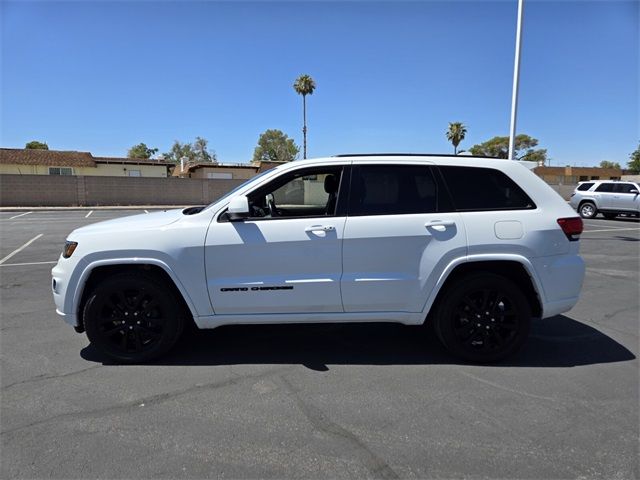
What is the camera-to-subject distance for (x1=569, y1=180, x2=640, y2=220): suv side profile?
19375 mm

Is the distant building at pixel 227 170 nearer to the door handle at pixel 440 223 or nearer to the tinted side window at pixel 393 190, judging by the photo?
the tinted side window at pixel 393 190

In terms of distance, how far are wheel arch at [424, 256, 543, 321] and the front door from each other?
2.97 ft

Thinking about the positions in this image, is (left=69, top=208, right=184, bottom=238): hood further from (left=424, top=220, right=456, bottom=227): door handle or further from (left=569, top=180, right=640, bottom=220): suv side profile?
(left=569, top=180, right=640, bottom=220): suv side profile

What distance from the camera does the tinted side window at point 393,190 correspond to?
12.3 ft

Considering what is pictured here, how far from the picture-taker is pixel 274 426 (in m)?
2.86

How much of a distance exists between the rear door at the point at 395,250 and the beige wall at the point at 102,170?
4175 cm

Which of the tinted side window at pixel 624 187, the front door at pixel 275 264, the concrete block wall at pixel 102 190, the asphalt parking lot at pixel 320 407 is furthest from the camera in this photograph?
the concrete block wall at pixel 102 190

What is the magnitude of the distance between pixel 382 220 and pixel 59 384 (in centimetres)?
303

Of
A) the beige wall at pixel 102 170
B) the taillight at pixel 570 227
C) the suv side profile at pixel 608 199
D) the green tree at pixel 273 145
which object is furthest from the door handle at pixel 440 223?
the green tree at pixel 273 145

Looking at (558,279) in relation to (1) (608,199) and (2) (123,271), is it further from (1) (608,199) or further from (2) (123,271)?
(1) (608,199)

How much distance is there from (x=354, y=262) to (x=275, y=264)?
0.69 metres

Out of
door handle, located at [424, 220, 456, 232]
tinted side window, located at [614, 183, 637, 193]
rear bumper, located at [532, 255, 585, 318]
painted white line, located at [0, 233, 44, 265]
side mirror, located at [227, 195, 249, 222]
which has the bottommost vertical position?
painted white line, located at [0, 233, 44, 265]

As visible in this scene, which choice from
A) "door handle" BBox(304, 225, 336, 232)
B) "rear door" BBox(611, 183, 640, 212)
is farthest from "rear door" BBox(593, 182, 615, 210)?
"door handle" BBox(304, 225, 336, 232)

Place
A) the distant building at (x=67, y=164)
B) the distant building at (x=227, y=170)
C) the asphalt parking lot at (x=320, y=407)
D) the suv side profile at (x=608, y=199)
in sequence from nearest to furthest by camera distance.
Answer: the asphalt parking lot at (x=320, y=407)
the suv side profile at (x=608, y=199)
the distant building at (x=67, y=164)
the distant building at (x=227, y=170)
